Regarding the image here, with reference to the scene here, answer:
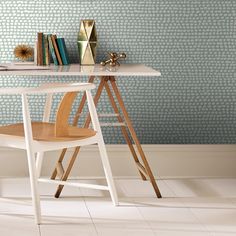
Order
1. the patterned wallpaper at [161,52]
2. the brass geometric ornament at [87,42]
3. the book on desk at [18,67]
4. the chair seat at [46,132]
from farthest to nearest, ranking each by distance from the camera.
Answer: the patterned wallpaper at [161,52], the brass geometric ornament at [87,42], the book on desk at [18,67], the chair seat at [46,132]

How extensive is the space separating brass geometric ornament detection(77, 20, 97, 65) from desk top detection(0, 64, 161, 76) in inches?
2.4

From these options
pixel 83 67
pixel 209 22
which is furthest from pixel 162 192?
pixel 209 22

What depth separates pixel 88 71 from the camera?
388 centimetres

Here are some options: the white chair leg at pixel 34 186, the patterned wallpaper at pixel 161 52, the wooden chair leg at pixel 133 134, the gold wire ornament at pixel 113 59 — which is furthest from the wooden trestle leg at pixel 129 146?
the white chair leg at pixel 34 186

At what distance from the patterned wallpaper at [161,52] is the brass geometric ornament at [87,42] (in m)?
0.18

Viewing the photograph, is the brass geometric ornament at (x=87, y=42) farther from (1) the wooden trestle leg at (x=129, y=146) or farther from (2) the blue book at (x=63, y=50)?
(1) the wooden trestle leg at (x=129, y=146)

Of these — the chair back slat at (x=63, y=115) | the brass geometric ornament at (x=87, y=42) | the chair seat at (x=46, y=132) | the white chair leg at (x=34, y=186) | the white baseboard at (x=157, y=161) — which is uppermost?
the brass geometric ornament at (x=87, y=42)

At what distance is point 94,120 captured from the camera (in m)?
3.69

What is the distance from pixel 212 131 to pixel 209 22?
0.69m

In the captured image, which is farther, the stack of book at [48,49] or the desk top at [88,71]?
the stack of book at [48,49]

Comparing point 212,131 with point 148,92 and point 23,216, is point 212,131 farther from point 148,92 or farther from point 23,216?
point 23,216

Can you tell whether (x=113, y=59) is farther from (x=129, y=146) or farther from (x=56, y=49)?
(x=129, y=146)

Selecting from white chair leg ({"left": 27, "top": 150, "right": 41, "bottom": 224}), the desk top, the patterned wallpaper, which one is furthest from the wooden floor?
the desk top

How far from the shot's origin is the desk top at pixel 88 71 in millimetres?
3803
